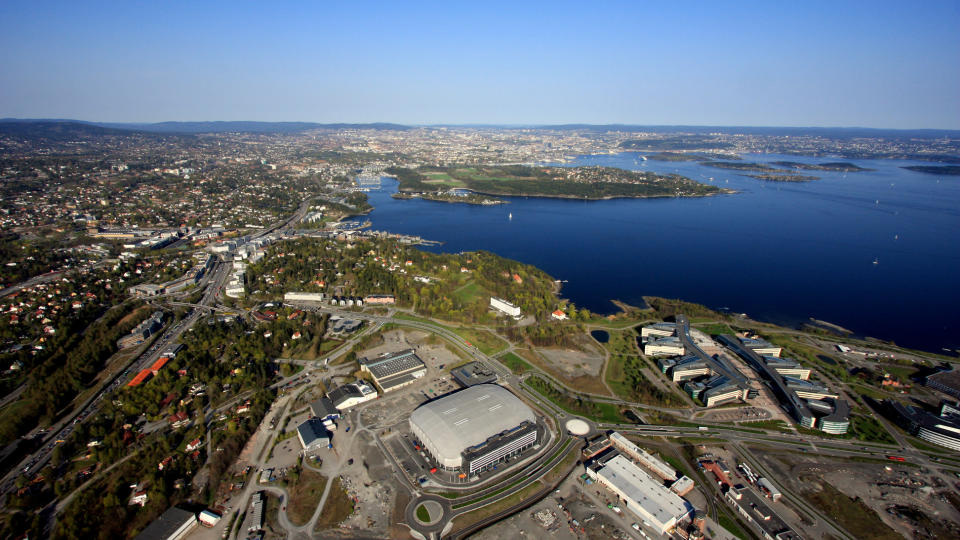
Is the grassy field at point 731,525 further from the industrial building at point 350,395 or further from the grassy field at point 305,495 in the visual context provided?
the industrial building at point 350,395

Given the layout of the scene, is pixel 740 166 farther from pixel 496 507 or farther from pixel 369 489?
pixel 369 489

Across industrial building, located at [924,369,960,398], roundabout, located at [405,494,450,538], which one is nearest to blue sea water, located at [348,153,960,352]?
industrial building, located at [924,369,960,398]

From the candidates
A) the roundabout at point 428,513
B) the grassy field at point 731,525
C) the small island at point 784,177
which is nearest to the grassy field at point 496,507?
the roundabout at point 428,513

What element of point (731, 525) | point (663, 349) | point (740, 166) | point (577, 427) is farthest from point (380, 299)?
point (740, 166)

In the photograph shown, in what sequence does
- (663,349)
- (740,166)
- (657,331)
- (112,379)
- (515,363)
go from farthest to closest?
(740,166) → (657,331) → (663,349) → (515,363) → (112,379)

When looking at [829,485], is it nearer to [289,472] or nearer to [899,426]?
[899,426]
